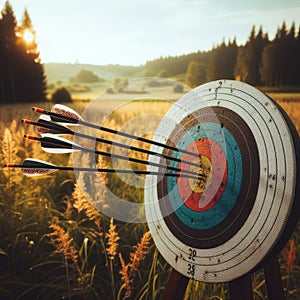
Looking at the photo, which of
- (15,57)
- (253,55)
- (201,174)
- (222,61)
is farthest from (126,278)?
(15,57)

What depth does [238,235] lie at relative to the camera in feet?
2.85

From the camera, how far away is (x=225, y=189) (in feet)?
2.99

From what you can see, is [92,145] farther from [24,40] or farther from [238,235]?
[24,40]

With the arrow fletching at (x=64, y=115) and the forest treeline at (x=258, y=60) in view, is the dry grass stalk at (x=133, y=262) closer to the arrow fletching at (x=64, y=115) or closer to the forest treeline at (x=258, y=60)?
the arrow fletching at (x=64, y=115)

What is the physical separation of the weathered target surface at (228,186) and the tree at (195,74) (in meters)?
2.51

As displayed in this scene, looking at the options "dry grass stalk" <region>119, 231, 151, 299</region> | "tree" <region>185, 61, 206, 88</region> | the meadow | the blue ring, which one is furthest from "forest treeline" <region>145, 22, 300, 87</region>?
"dry grass stalk" <region>119, 231, 151, 299</region>

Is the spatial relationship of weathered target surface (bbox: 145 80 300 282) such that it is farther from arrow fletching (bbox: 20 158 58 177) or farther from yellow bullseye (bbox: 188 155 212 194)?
arrow fletching (bbox: 20 158 58 177)

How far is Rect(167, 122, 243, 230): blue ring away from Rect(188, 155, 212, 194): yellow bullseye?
6 centimetres

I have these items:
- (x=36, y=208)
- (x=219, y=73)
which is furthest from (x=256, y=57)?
(x=36, y=208)

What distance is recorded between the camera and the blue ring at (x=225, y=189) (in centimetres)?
90

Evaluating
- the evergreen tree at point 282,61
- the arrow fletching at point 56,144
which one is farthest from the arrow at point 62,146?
the evergreen tree at point 282,61

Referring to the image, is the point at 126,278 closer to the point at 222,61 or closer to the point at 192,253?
the point at 192,253

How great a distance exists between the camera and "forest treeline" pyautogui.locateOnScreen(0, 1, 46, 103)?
15.4 ft

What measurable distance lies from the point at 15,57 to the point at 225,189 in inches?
177
